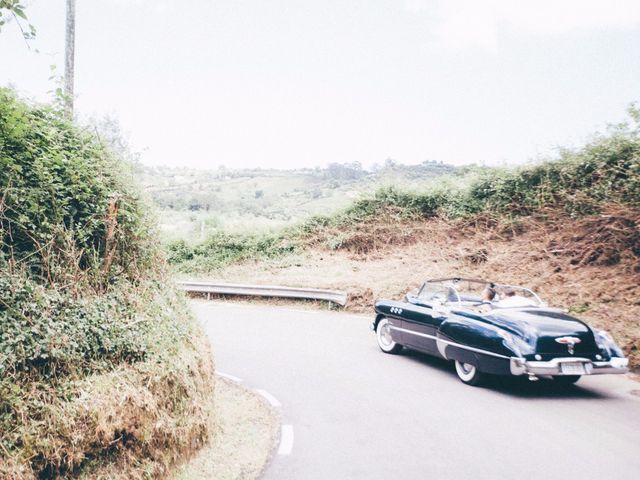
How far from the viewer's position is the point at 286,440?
6.02 meters

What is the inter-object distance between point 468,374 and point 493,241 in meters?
10.4

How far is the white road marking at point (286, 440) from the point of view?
570 cm

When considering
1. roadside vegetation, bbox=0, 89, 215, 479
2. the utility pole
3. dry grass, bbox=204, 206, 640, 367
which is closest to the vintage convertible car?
dry grass, bbox=204, 206, 640, 367

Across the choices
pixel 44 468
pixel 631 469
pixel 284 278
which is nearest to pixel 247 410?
pixel 44 468

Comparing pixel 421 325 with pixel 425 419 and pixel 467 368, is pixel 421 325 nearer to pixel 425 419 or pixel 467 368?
pixel 467 368

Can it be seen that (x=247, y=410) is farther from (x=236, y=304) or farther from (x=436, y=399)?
(x=236, y=304)

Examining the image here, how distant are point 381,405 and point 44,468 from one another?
A: 4517 millimetres

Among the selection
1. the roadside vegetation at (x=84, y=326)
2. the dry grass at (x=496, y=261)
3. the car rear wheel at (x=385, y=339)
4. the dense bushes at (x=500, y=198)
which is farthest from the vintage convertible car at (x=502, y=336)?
the dense bushes at (x=500, y=198)

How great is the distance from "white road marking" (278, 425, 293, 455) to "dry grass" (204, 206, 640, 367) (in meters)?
6.31

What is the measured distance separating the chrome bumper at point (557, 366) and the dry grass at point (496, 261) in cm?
186

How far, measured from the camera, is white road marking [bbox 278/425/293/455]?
5.70 meters

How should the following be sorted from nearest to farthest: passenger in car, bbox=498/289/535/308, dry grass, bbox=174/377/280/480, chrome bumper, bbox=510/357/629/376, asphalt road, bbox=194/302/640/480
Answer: dry grass, bbox=174/377/280/480 → asphalt road, bbox=194/302/640/480 → chrome bumper, bbox=510/357/629/376 → passenger in car, bbox=498/289/535/308

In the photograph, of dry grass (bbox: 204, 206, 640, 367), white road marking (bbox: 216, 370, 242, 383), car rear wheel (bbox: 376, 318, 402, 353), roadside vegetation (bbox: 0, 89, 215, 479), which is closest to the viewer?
roadside vegetation (bbox: 0, 89, 215, 479)

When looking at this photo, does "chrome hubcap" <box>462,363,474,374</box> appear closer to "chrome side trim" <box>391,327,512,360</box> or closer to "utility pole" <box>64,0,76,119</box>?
"chrome side trim" <box>391,327,512,360</box>
